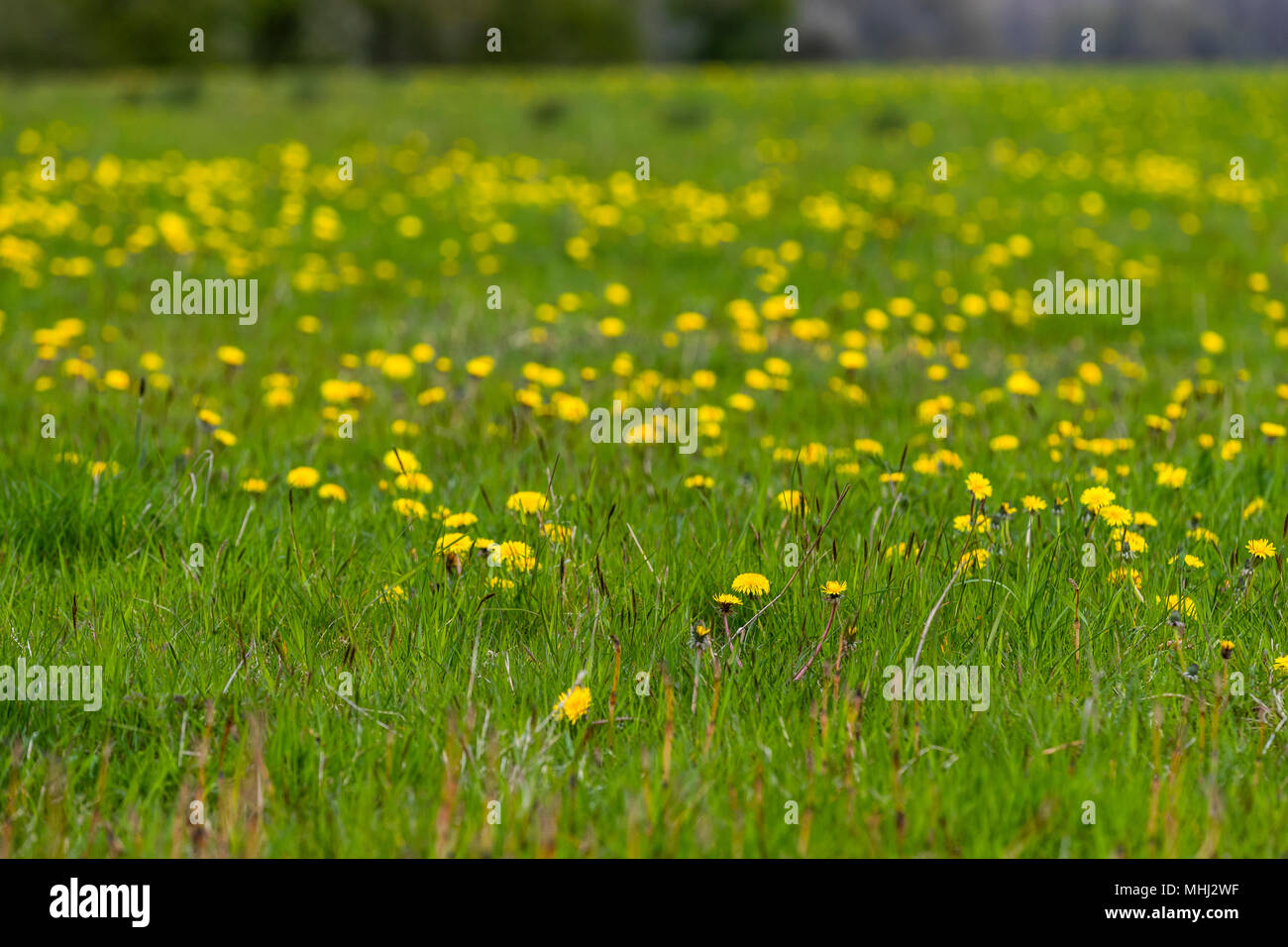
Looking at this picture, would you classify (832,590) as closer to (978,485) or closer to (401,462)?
(978,485)

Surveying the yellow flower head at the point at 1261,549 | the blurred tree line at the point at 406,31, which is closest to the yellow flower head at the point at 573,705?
the yellow flower head at the point at 1261,549

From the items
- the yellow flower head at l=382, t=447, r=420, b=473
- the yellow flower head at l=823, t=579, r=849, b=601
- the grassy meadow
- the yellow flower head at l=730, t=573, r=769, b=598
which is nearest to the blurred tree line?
the grassy meadow

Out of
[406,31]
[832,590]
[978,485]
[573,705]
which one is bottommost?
[573,705]

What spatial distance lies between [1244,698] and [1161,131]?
13.1 m

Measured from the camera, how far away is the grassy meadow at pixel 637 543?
2.19 m

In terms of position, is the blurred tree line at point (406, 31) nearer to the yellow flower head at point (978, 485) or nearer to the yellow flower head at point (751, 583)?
the yellow flower head at point (978, 485)

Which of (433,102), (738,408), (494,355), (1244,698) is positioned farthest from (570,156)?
(1244,698)

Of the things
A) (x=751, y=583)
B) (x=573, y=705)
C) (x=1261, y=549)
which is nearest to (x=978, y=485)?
(x=1261, y=549)

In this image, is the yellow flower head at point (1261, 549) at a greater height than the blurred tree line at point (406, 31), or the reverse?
the blurred tree line at point (406, 31)

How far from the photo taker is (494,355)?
598 cm

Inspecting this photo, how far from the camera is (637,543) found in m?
3.02

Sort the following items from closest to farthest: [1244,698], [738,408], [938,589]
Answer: [1244,698], [938,589], [738,408]

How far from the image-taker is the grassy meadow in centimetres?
219

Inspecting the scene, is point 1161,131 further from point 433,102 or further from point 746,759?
point 746,759
